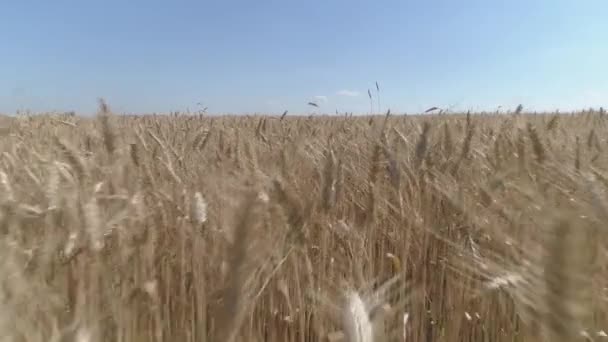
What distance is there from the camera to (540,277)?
48 cm

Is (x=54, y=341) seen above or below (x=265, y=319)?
above

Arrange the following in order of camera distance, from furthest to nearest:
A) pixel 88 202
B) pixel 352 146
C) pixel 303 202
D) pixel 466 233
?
pixel 352 146, pixel 466 233, pixel 303 202, pixel 88 202

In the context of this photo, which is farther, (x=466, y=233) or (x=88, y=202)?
(x=466, y=233)

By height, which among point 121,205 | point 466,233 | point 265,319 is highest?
point 121,205

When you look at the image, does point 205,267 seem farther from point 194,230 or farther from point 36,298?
point 36,298

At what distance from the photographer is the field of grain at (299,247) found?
0.55 m

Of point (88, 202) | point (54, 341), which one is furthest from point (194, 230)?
point (54, 341)

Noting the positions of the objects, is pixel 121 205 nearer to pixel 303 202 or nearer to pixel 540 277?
pixel 303 202

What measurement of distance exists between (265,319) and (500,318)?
562 mm

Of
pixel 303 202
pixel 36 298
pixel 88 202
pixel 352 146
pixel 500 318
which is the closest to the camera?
pixel 36 298

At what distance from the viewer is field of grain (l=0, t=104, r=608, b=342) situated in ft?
1.80

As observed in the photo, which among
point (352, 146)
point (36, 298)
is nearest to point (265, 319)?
point (36, 298)

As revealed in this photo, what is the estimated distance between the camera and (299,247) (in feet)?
3.58

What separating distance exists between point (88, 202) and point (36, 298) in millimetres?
229
